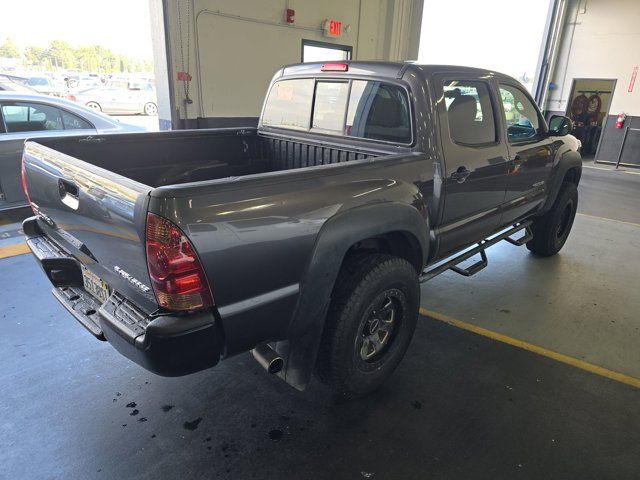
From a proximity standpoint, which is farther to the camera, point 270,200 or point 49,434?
point 49,434

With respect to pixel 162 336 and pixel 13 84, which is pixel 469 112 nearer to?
pixel 162 336

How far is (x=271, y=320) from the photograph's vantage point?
1757 millimetres

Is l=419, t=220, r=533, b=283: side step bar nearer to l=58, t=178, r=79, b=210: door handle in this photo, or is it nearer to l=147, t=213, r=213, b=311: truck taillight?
l=147, t=213, r=213, b=311: truck taillight

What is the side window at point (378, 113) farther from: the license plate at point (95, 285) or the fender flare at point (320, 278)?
the license plate at point (95, 285)

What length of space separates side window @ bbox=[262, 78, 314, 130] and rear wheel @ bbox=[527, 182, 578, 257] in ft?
8.94

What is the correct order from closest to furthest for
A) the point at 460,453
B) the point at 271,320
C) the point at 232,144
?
1. the point at 271,320
2. the point at 460,453
3. the point at 232,144

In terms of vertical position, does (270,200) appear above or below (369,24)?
below

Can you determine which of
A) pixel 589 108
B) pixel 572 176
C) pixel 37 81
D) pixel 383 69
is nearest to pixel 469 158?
pixel 383 69

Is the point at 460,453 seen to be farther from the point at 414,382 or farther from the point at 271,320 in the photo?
the point at 271,320

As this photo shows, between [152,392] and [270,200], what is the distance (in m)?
1.39

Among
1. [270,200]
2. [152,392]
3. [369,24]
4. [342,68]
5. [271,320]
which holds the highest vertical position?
[369,24]

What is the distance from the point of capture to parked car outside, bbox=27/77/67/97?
317 inches

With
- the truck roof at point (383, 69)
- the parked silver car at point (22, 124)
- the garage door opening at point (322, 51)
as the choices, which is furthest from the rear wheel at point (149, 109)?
the truck roof at point (383, 69)

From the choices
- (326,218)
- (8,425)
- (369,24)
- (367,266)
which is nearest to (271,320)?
(326,218)
